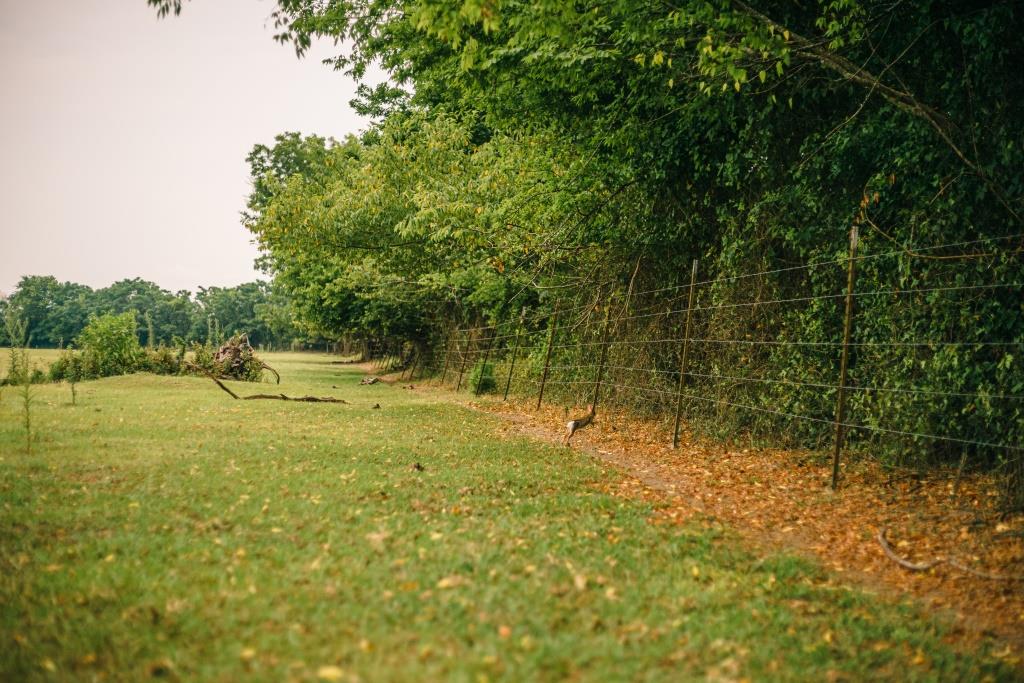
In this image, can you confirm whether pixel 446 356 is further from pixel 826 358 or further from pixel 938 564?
pixel 938 564

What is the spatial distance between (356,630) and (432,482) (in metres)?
3.26

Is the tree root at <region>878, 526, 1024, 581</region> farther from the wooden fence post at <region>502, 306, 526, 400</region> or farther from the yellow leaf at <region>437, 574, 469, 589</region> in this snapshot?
the wooden fence post at <region>502, 306, 526, 400</region>

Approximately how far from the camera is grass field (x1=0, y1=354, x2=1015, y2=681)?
8.85ft

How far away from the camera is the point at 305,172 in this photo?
3438 centimetres

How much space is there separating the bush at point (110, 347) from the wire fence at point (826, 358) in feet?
43.5

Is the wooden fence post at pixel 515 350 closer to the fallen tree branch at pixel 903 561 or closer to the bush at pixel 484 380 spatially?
the bush at pixel 484 380

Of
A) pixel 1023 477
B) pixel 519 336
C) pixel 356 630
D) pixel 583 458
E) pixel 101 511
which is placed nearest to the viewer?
pixel 356 630

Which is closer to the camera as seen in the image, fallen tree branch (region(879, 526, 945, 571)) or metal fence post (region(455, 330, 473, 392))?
fallen tree branch (region(879, 526, 945, 571))

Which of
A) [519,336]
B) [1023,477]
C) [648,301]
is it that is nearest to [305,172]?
[519,336]

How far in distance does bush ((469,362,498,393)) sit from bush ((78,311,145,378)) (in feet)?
35.2

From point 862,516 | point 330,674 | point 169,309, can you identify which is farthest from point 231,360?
point 169,309

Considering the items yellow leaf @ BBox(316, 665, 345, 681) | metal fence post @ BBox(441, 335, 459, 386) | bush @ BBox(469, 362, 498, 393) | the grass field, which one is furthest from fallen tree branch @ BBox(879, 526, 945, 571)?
metal fence post @ BBox(441, 335, 459, 386)

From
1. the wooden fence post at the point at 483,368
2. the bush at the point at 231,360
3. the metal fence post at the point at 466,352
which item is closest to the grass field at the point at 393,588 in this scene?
the wooden fence post at the point at 483,368

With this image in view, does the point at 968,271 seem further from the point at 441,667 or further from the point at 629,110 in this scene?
the point at 441,667
